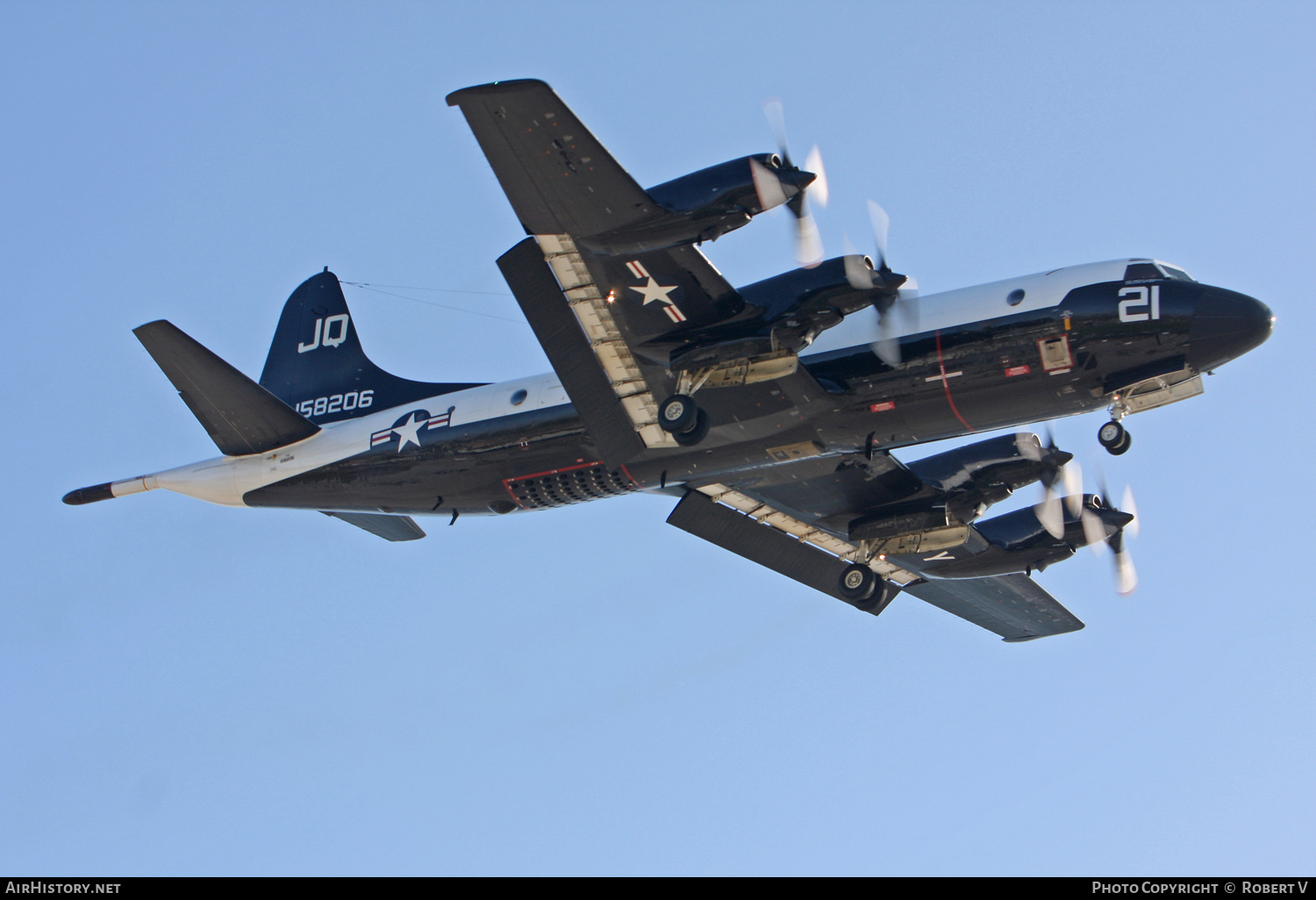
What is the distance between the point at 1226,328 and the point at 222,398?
17.8 metres

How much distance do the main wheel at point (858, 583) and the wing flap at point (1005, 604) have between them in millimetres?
3524

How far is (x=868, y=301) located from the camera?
1958 cm

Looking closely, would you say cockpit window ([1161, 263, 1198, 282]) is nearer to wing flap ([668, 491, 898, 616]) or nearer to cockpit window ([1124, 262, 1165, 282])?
cockpit window ([1124, 262, 1165, 282])

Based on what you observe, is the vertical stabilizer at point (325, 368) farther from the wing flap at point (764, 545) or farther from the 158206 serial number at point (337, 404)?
the wing flap at point (764, 545)

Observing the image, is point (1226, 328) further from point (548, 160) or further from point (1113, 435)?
point (548, 160)

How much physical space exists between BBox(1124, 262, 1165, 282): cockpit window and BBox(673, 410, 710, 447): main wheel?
6868mm

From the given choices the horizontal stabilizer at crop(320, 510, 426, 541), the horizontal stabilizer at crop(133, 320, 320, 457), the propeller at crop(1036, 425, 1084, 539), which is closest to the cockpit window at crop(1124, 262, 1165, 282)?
the propeller at crop(1036, 425, 1084, 539)

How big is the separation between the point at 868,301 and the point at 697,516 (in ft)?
22.6

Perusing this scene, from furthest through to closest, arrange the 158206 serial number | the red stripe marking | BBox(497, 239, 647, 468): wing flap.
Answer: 1. the 158206 serial number
2. BBox(497, 239, 647, 468): wing flap
3. the red stripe marking

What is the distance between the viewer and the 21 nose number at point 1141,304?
1947 cm

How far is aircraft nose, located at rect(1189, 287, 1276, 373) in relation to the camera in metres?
19.0

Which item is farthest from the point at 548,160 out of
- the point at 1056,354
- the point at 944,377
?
the point at 1056,354
